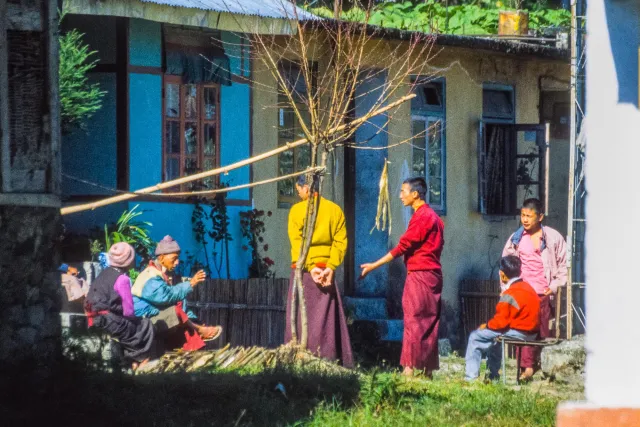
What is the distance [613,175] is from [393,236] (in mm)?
11063

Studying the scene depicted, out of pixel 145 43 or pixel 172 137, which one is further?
pixel 172 137

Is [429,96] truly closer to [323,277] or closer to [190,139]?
[190,139]

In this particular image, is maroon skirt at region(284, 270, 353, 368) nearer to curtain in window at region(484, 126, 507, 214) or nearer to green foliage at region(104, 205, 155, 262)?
green foliage at region(104, 205, 155, 262)

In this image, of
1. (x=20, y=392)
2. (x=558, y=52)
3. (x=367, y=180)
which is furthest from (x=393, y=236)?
(x=20, y=392)

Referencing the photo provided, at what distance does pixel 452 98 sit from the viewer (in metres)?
18.6

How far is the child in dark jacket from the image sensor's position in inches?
526

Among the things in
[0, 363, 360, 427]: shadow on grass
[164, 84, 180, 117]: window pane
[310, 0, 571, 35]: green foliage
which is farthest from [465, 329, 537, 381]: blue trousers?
[310, 0, 571, 35]: green foliage

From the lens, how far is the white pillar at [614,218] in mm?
6410

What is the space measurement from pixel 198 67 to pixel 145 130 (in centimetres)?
89

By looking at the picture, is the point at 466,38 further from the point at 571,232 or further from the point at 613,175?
the point at 613,175

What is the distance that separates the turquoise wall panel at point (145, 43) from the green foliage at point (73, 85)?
0.53 metres

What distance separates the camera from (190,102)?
15.4 metres

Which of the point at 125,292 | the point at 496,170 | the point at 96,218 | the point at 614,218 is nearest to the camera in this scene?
the point at 614,218

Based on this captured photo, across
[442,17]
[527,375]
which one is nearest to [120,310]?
[527,375]
